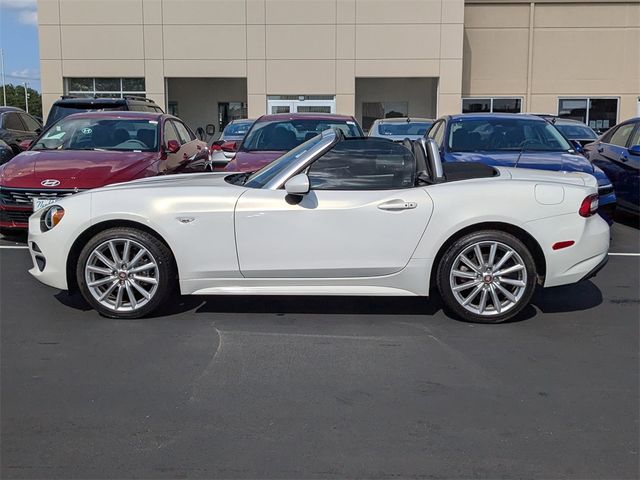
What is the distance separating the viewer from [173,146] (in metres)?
8.97

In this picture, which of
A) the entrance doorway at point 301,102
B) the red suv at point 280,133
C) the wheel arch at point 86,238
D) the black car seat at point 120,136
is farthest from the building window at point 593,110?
the wheel arch at point 86,238

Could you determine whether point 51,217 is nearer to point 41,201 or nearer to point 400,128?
point 41,201

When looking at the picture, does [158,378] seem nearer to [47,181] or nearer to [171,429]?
[171,429]

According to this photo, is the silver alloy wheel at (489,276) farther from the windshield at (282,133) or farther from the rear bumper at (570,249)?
the windshield at (282,133)

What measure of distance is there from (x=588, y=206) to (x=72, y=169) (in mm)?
5349

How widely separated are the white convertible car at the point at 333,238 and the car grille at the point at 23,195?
2.30 meters

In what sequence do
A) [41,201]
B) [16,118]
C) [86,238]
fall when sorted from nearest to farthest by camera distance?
[86,238] < [41,201] < [16,118]

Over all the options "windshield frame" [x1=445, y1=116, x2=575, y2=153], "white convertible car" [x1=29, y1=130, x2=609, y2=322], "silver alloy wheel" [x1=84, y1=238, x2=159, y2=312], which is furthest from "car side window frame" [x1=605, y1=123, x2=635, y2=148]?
"silver alloy wheel" [x1=84, y1=238, x2=159, y2=312]

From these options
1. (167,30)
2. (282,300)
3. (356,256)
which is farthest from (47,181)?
(167,30)

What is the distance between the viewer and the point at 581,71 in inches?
1032

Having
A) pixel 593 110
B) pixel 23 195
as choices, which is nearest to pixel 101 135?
pixel 23 195

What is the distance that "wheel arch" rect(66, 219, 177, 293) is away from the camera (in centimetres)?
516

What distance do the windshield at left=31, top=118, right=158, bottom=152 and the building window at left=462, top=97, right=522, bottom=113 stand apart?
1945 cm

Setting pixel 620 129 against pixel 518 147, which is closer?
pixel 518 147
